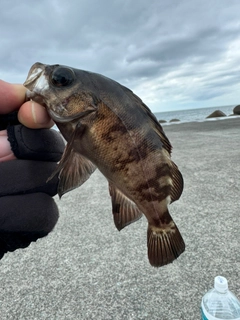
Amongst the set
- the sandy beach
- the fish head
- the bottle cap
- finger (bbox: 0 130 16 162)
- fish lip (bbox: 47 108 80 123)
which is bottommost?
the sandy beach

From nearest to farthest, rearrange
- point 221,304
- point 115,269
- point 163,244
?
point 163,244
point 221,304
point 115,269

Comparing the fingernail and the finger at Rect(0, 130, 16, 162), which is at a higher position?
the fingernail

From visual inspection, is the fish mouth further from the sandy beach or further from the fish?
the sandy beach

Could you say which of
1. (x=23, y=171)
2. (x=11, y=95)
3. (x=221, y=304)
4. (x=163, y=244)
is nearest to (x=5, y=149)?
(x=23, y=171)

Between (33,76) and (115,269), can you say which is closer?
(33,76)

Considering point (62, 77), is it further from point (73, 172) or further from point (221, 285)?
point (221, 285)

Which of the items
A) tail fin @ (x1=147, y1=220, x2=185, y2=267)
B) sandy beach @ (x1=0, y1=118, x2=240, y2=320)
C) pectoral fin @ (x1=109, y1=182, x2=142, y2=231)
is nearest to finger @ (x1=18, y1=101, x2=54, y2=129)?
pectoral fin @ (x1=109, y1=182, x2=142, y2=231)

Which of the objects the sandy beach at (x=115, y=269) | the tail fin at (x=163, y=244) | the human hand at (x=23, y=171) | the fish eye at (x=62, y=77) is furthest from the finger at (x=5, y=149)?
the sandy beach at (x=115, y=269)
